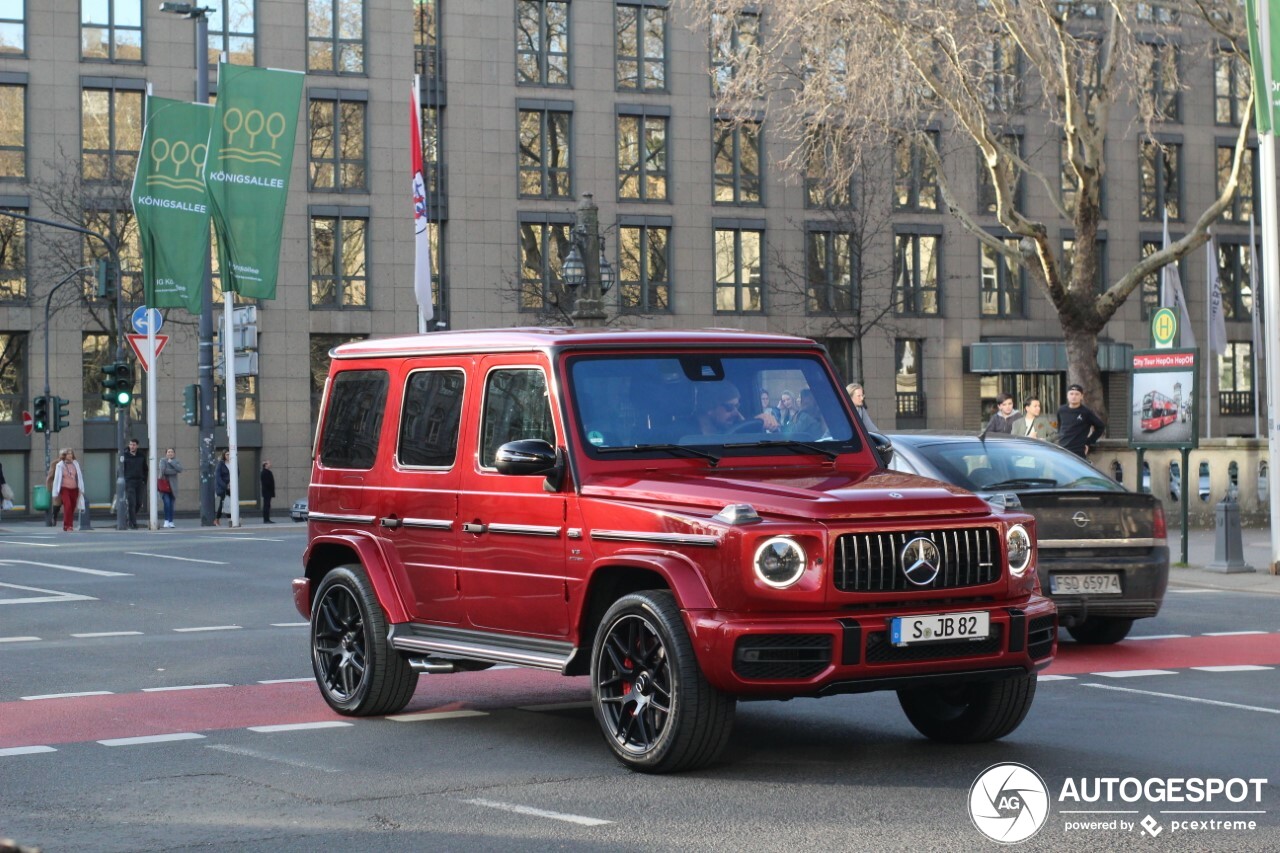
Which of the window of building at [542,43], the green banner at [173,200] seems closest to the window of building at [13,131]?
the window of building at [542,43]

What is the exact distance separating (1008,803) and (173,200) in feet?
101

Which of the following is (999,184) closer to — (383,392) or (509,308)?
(383,392)

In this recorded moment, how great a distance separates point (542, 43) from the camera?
57844 mm

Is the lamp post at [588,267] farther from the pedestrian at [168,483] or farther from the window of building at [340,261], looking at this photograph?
the window of building at [340,261]

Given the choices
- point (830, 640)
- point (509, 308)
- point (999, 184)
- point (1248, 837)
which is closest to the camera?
point (1248, 837)

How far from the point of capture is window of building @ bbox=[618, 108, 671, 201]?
58688mm

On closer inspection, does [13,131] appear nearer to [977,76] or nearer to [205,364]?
[205,364]

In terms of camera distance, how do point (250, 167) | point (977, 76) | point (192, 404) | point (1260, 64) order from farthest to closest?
1. point (192, 404)
2. point (250, 167)
3. point (977, 76)
4. point (1260, 64)

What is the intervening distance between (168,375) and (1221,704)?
1841 inches

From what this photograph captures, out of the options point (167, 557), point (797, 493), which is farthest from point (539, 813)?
point (167, 557)

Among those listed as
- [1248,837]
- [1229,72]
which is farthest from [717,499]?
[1229,72]

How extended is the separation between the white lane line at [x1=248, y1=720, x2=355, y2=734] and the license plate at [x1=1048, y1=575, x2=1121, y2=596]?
18.0ft

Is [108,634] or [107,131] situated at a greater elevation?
[107,131]

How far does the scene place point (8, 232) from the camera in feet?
174
